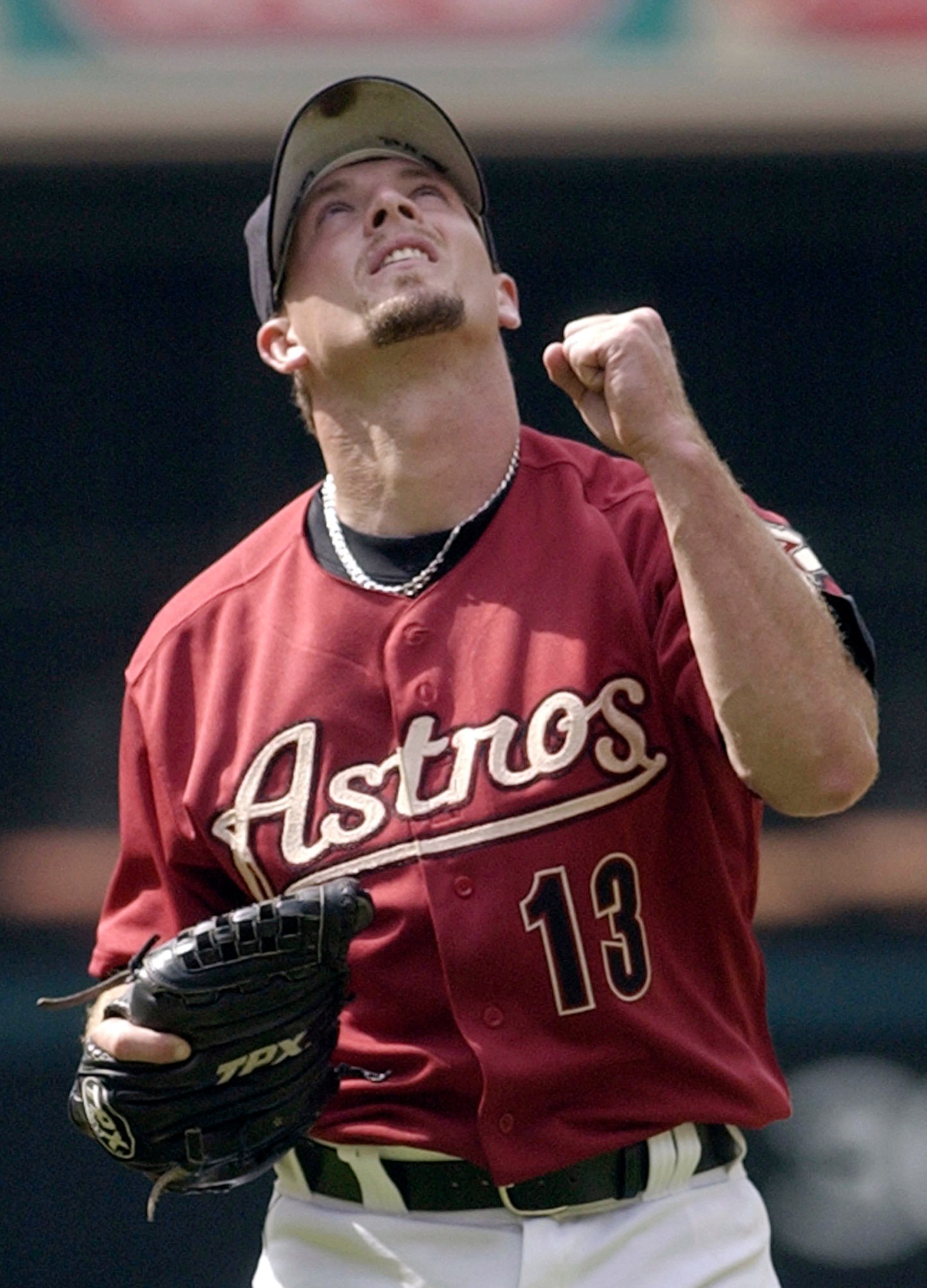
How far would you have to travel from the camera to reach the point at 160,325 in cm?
603

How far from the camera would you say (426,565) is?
8.66 feet

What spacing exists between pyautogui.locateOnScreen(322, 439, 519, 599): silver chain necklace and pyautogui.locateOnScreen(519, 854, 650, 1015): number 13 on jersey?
1.20 feet

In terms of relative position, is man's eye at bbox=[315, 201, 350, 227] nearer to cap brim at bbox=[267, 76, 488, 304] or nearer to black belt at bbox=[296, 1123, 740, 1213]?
cap brim at bbox=[267, 76, 488, 304]

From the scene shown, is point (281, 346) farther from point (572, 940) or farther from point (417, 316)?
point (572, 940)

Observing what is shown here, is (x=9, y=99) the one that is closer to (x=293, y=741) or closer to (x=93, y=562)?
(x=93, y=562)

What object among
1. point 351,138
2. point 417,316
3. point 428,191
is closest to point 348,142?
point 351,138

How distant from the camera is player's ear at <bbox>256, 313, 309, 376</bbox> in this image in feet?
9.05

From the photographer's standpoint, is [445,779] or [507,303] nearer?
[445,779]

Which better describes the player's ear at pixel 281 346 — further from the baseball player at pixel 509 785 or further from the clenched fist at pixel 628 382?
the clenched fist at pixel 628 382

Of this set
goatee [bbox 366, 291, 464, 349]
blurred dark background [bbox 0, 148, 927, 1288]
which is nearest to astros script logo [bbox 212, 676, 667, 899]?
goatee [bbox 366, 291, 464, 349]

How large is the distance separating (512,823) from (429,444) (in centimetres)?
44

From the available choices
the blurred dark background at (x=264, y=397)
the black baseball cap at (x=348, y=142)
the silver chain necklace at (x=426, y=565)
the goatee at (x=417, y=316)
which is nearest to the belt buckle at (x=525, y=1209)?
the silver chain necklace at (x=426, y=565)

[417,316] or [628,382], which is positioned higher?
[417,316]

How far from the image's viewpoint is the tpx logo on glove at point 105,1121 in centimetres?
248
